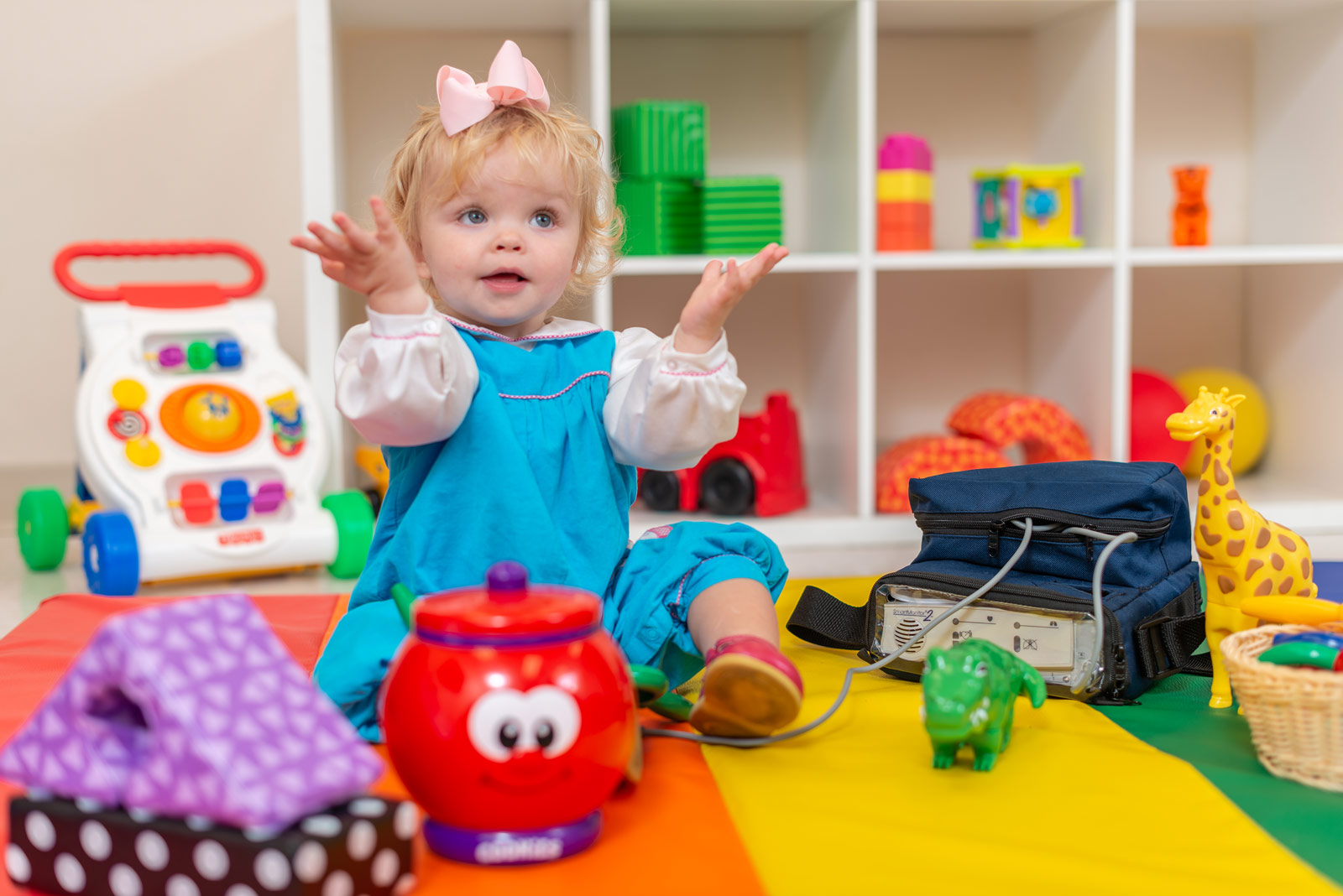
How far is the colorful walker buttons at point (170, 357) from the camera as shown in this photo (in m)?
1.62

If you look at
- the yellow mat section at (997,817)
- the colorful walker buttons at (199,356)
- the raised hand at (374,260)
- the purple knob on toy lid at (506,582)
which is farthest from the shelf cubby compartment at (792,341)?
the purple knob on toy lid at (506,582)

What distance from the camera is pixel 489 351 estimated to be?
Result: 1.03 m

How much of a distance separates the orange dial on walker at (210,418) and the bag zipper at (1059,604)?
36.5 inches

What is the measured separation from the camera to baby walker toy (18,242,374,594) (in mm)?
1533

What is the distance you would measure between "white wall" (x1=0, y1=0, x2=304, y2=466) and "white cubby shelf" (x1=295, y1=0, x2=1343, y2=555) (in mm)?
135

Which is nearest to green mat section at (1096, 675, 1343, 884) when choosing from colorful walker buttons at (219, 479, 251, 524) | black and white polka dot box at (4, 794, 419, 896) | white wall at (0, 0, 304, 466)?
black and white polka dot box at (4, 794, 419, 896)

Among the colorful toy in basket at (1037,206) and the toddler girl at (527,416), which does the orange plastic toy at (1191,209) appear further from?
the toddler girl at (527,416)

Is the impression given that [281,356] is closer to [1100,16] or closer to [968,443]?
[968,443]

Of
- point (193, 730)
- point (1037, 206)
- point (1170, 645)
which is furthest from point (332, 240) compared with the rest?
point (1037, 206)

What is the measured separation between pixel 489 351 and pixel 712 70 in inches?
48.5

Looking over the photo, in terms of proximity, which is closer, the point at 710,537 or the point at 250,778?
the point at 250,778

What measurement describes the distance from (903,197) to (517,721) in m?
1.33

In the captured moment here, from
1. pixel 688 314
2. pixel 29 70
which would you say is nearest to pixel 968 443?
pixel 688 314

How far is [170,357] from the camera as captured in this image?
5.32 ft
